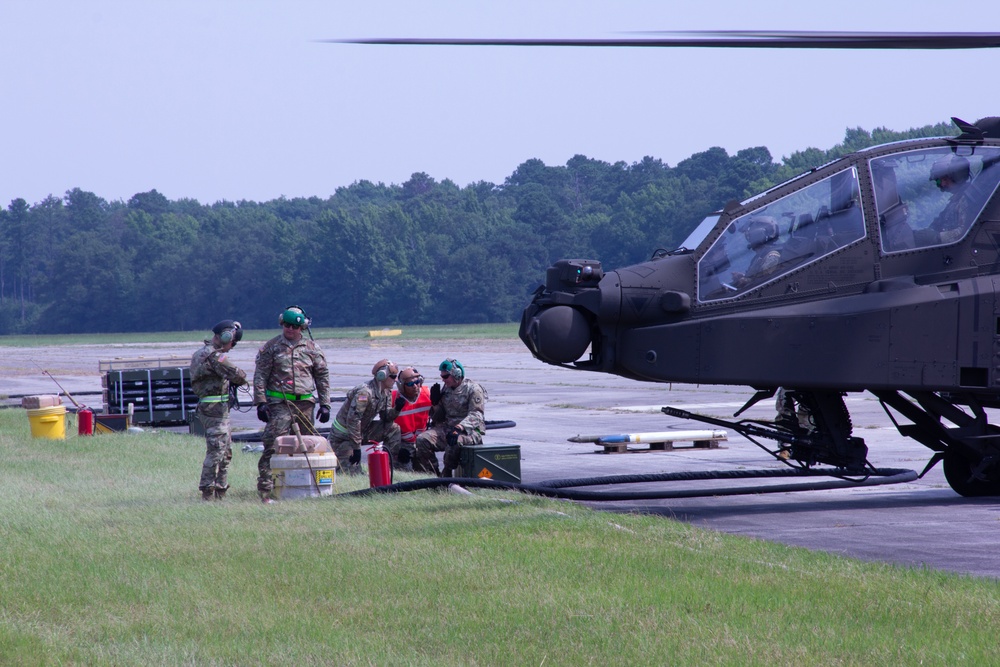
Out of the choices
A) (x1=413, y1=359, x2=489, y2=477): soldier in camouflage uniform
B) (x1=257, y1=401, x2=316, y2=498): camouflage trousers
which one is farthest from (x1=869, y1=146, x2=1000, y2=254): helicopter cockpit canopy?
(x1=257, y1=401, x2=316, y2=498): camouflage trousers

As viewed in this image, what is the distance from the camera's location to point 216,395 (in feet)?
41.4

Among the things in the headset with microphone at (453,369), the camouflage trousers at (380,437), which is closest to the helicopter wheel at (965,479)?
the headset with microphone at (453,369)

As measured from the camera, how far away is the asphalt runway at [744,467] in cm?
977

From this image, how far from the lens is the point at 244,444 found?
20.6m

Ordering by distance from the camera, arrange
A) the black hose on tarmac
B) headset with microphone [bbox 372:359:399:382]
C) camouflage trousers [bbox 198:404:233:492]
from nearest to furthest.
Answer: the black hose on tarmac
camouflage trousers [bbox 198:404:233:492]
headset with microphone [bbox 372:359:399:382]

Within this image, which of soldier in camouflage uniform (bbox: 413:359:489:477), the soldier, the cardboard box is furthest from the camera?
the cardboard box

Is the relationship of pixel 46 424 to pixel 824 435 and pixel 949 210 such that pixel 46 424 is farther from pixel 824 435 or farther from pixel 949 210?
pixel 949 210

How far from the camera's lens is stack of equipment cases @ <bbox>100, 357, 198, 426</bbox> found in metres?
24.6

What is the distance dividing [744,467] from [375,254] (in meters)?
118

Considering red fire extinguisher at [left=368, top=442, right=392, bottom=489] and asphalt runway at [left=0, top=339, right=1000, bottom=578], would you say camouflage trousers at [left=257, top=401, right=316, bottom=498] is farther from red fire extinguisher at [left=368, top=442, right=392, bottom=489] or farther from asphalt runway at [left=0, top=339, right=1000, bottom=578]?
asphalt runway at [left=0, top=339, right=1000, bottom=578]

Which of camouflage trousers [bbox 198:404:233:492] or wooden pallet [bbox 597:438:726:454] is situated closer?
camouflage trousers [bbox 198:404:233:492]

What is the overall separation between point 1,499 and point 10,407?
19847 mm

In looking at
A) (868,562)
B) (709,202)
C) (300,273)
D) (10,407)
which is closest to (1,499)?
(868,562)

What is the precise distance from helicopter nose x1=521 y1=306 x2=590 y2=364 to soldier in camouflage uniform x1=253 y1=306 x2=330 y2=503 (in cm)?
293
